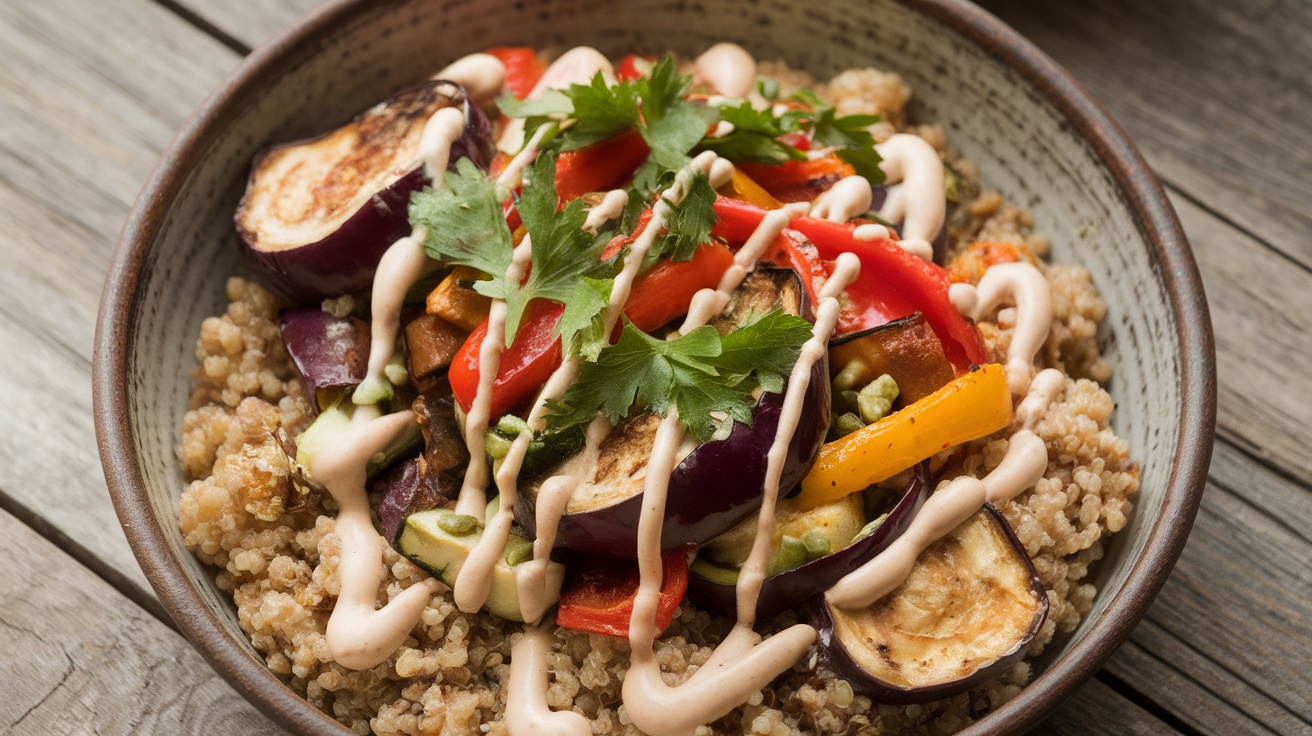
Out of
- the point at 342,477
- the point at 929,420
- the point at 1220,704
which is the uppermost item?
the point at 929,420

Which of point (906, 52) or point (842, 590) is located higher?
point (906, 52)

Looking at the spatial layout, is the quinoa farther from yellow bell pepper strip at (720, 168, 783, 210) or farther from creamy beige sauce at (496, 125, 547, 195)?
yellow bell pepper strip at (720, 168, 783, 210)

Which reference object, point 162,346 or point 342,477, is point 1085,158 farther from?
point 162,346

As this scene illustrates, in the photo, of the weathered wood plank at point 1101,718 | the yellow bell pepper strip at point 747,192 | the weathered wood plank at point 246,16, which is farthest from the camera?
the weathered wood plank at point 246,16

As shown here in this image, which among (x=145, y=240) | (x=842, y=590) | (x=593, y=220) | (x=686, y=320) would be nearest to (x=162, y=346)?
(x=145, y=240)

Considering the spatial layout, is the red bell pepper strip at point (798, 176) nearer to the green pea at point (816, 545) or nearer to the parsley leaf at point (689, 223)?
the parsley leaf at point (689, 223)

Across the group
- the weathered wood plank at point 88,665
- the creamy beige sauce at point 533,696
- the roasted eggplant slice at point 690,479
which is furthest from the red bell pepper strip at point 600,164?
the weathered wood plank at point 88,665

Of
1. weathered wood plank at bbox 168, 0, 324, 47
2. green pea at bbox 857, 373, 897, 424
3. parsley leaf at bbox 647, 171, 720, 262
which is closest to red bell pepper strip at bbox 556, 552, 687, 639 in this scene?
green pea at bbox 857, 373, 897, 424
